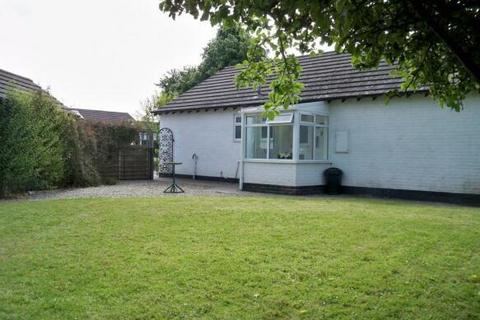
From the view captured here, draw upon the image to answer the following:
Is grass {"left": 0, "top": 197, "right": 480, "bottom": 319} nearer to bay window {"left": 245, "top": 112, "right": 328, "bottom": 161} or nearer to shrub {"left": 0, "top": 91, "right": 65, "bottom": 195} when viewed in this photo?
shrub {"left": 0, "top": 91, "right": 65, "bottom": 195}

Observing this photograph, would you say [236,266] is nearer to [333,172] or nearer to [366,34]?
[366,34]

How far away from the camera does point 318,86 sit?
18547mm

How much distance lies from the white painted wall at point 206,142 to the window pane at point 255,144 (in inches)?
133

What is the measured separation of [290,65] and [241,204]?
20.2 ft

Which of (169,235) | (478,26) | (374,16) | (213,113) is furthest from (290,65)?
(213,113)

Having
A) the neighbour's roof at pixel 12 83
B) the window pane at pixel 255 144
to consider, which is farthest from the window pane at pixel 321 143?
the neighbour's roof at pixel 12 83

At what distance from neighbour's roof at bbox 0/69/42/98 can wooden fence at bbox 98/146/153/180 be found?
4.28 m

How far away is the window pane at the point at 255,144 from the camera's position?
56.6ft

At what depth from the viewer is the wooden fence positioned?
20.5m

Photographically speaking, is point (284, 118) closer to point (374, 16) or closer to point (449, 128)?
point (449, 128)

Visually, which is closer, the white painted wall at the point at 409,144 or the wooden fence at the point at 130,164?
the white painted wall at the point at 409,144

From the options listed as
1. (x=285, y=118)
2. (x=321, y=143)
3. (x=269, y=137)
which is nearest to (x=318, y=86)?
(x=321, y=143)

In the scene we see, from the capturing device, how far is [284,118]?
16.5 meters

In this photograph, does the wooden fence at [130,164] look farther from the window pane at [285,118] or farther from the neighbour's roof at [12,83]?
the window pane at [285,118]
